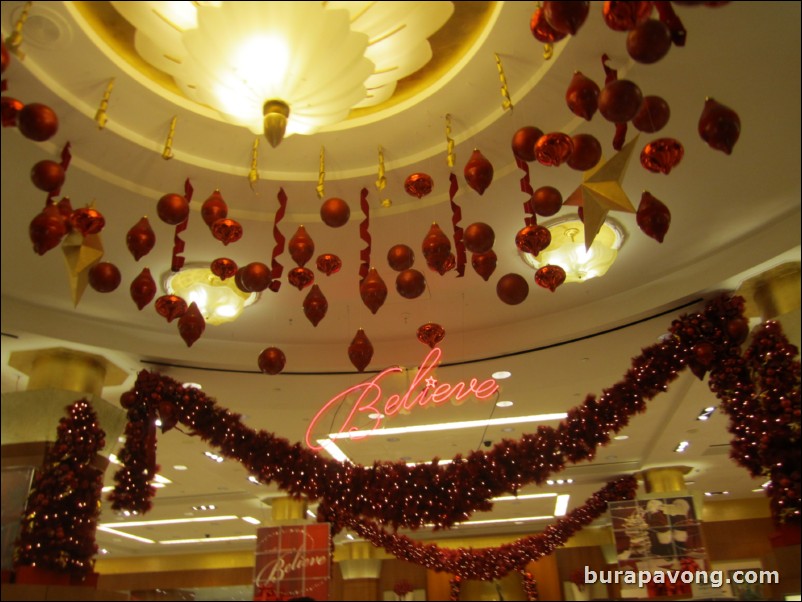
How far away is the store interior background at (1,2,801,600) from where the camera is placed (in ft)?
11.0

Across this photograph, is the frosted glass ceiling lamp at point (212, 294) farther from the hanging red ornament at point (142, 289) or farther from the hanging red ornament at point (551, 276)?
the hanging red ornament at point (551, 276)

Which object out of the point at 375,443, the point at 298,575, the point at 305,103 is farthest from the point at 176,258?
the point at 298,575

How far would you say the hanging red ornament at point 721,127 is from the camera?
2223 millimetres

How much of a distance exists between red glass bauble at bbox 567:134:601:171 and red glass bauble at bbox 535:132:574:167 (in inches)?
1.0

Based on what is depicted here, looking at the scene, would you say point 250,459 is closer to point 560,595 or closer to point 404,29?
point 404,29

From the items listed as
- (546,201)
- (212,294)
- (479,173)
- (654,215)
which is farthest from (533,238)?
(212,294)

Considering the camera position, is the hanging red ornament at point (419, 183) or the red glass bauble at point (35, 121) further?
the hanging red ornament at point (419, 183)

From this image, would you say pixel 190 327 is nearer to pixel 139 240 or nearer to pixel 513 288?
pixel 139 240

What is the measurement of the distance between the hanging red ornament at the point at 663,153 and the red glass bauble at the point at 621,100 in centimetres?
36

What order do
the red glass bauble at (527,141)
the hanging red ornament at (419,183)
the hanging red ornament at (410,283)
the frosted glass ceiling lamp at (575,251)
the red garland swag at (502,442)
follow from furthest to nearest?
1. the frosted glass ceiling lamp at (575,251)
2. the red garland swag at (502,442)
3. the hanging red ornament at (419,183)
4. the hanging red ornament at (410,283)
5. the red glass bauble at (527,141)

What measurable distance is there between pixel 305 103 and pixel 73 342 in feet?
14.4

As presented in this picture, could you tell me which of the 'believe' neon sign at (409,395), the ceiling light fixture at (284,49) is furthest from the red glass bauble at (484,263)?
the 'believe' neon sign at (409,395)

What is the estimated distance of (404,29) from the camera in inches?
102

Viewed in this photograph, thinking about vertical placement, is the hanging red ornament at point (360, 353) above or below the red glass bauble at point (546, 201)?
below
